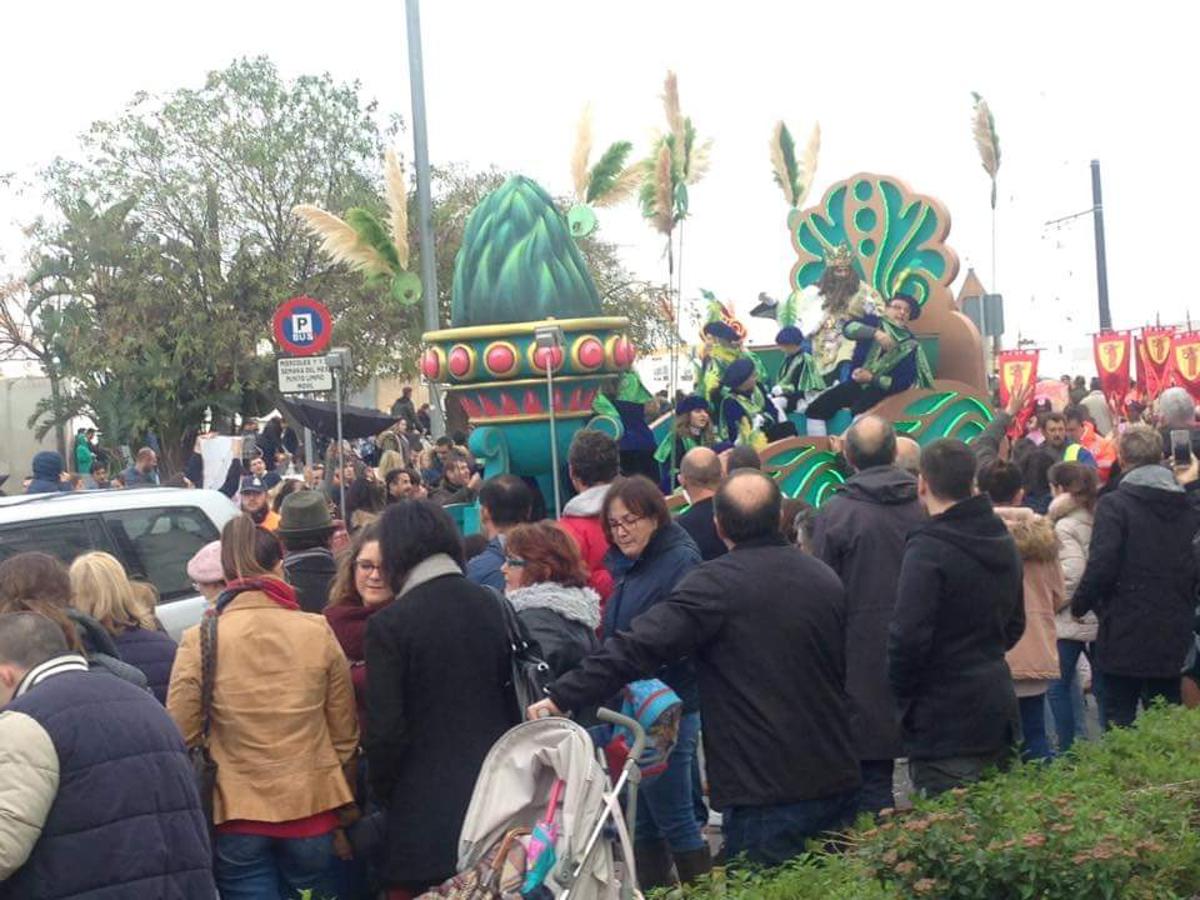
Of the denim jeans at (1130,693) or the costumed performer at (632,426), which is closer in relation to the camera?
the denim jeans at (1130,693)

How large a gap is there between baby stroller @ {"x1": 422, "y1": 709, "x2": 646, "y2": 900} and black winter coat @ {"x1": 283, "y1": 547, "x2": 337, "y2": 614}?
3.11 metres

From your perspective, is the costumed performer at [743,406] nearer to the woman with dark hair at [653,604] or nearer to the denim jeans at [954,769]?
the woman with dark hair at [653,604]

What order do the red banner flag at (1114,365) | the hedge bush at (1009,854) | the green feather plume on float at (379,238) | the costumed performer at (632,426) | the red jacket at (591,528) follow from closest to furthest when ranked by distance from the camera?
the hedge bush at (1009,854)
the red jacket at (591,528)
the costumed performer at (632,426)
the green feather plume on float at (379,238)
the red banner flag at (1114,365)

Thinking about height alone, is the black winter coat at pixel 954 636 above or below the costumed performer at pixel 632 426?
below

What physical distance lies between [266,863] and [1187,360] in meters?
18.0

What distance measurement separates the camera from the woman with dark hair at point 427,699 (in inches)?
222

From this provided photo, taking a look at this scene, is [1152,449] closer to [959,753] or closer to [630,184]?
[959,753]

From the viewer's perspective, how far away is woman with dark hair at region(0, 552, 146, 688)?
17.5 feet

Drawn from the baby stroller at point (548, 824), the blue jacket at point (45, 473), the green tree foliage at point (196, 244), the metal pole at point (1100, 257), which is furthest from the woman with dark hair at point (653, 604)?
the metal pole at point (1100, 257)

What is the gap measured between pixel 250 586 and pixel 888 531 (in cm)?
275

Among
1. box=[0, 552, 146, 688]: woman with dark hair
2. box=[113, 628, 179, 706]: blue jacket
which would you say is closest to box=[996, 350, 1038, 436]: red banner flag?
box=[113, 628, 179, 706]: blue jacket

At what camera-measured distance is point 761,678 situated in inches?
226

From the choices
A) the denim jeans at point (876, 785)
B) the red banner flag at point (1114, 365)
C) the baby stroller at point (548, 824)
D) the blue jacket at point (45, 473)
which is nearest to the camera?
the baby stroller at point (548, 824)

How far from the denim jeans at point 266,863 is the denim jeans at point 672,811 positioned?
1.60 m
